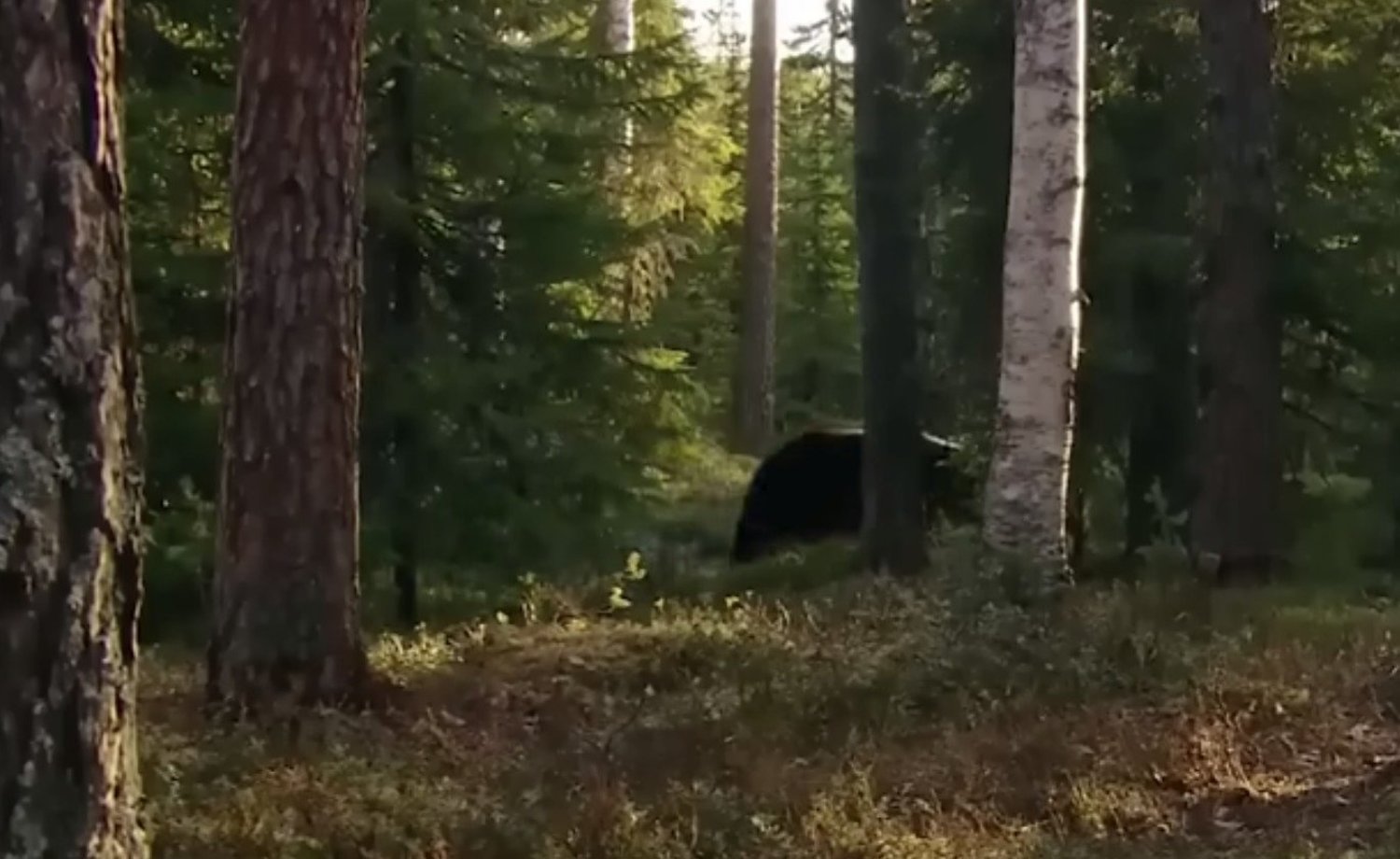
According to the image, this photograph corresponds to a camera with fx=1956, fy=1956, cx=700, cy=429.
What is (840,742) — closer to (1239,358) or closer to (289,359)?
(289,359)

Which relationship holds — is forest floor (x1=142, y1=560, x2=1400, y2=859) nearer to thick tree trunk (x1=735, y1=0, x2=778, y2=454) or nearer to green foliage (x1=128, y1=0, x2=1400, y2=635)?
green foliage (x1=128, y1=0, x2=1400, y2=635)

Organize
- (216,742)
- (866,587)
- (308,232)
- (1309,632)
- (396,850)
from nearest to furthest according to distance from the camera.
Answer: (396,850) → (216,742) → (308,232) → (1309,632) → (866,587)

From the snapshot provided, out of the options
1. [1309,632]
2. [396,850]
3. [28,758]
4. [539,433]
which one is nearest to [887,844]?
[396,850]

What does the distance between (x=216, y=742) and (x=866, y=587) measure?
5832 mm

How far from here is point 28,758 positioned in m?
3.74

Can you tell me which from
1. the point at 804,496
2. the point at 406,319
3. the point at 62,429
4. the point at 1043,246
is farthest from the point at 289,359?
the point at 804,496

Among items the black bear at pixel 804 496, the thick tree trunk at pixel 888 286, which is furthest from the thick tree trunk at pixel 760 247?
the thick tree trunk at pixel 888 286

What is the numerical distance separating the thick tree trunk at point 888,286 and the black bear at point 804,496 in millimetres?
3485

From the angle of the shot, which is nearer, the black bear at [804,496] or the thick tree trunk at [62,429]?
the thick tree trunk at [62,429]

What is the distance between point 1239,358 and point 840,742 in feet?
21.5

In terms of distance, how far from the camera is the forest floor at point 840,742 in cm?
662

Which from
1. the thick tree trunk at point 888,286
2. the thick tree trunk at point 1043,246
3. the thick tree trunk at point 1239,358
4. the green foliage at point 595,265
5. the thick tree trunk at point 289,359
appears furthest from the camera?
the thick tree trunk at point 888,286

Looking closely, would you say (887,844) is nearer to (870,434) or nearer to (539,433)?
(539,433)

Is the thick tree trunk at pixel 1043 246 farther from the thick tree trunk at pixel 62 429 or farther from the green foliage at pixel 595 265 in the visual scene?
the thick tree trunk at pixel 62 429
